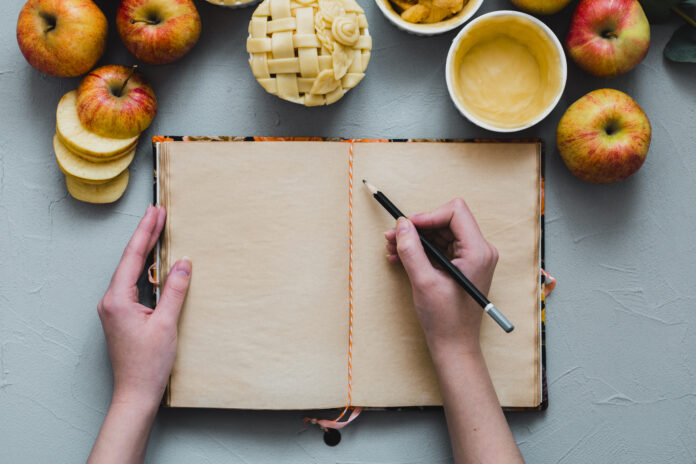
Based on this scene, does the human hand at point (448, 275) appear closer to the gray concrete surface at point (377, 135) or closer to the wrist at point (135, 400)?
the gray concrete surface at point (377, 135)

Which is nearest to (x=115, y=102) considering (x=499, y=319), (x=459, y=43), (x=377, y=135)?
(x=377, y=135)

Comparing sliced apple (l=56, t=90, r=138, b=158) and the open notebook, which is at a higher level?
sliced apple (l=56, t=90, r=138, b=158)

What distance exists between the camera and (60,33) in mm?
655

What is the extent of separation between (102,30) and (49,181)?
22cm

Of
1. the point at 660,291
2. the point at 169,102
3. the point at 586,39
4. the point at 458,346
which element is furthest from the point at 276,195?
the point at 660,291

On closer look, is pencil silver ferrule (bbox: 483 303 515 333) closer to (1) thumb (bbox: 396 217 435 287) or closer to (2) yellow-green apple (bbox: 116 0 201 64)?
(1) thumb (bbox: 396 217 435 287)

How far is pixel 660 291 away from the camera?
74 centimetres

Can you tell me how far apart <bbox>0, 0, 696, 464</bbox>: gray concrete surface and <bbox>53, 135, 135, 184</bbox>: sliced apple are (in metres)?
0.04

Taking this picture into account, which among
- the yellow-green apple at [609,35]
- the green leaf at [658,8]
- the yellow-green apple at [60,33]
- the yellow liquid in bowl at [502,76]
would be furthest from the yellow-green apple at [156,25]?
the green leaf at [658,8]

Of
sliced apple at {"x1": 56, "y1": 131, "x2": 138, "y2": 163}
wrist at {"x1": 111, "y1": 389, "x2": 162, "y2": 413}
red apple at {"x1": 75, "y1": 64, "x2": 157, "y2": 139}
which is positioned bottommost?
wrist at {"x1": 111, "y1": 389, "x2": 162, "y2": 413}

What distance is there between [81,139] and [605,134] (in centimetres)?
68

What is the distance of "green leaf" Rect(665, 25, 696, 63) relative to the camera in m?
0.71

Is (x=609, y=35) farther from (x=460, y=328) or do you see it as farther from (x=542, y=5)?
(x=460, y=328)

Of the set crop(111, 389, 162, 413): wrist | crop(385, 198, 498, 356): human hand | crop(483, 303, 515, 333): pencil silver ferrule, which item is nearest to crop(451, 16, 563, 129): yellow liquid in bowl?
crop(385, 198, 498, 356): human hand
